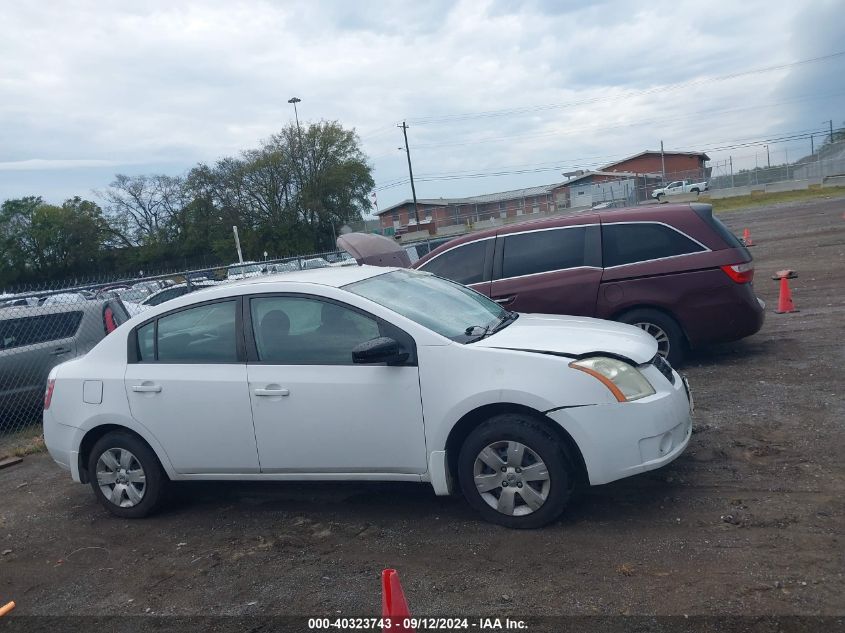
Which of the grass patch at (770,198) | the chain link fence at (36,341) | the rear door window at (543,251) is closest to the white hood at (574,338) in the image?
the rear door window at (543,251)

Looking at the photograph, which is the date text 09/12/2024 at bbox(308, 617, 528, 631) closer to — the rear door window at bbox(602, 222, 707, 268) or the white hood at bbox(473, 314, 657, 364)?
the white hood at bbox(473, 314, 657, 364)

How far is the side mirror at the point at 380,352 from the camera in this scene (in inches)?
185

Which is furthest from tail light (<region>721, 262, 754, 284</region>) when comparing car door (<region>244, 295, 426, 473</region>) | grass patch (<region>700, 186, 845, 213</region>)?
grass patch (<region>700, 186, 845, 213</region>)

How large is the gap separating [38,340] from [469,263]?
18.1 feet

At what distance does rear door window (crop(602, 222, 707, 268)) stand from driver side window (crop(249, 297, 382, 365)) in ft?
13.1

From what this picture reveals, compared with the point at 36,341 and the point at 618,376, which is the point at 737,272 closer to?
the point at 618,376

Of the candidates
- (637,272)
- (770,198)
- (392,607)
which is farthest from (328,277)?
(770,198)

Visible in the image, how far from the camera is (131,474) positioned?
5652mm

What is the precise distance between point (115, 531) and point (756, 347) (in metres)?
6.81

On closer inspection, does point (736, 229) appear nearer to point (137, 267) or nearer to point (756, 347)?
point (756, 347)

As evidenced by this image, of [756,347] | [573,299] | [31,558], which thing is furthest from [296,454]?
[756,347]

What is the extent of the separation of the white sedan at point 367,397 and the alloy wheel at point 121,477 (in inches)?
0.5

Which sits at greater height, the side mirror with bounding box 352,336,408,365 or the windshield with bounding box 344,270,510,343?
the windshield with bounding box 344,270,510,343

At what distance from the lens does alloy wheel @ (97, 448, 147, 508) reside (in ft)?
18.5
